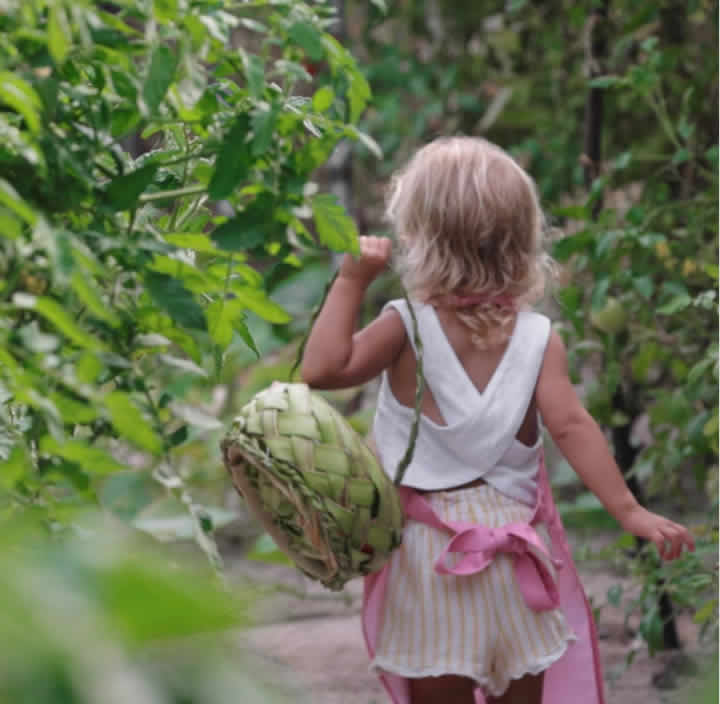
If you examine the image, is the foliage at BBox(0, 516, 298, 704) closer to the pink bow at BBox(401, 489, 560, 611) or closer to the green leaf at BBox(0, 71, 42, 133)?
the green leaf at BBox(0, 71, 42, 133)

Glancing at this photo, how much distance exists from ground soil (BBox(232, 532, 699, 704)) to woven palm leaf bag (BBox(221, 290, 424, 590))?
2.16 feet

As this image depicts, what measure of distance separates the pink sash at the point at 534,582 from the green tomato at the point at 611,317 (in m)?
0.73

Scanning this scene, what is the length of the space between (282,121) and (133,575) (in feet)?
2.55

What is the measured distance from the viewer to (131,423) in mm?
819

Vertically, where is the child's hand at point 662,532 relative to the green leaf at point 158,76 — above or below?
below

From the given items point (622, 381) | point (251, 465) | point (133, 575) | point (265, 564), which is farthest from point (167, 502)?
point (133, 575)

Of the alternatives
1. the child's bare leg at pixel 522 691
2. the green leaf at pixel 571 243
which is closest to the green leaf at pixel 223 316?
the child's bare leg at pixel 522 691

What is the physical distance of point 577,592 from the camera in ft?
6.82

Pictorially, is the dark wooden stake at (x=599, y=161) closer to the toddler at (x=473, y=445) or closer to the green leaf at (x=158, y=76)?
the toddler at (x=473, y=445)

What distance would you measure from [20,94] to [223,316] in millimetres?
436

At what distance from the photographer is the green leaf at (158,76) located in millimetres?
913

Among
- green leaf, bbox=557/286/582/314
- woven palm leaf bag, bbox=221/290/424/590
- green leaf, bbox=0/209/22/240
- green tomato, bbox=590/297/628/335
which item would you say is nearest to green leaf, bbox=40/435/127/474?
green leaf, bbox=0/209/22/240

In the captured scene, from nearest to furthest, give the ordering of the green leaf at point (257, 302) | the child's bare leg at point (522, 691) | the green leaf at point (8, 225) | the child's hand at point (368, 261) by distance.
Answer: the green leaf at point (8, 225) < the green leaf at point (257, 302) < the child's hand at point (368, 261) < the child's bare leg at point (522, 691)

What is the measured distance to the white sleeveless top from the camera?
1961mm
